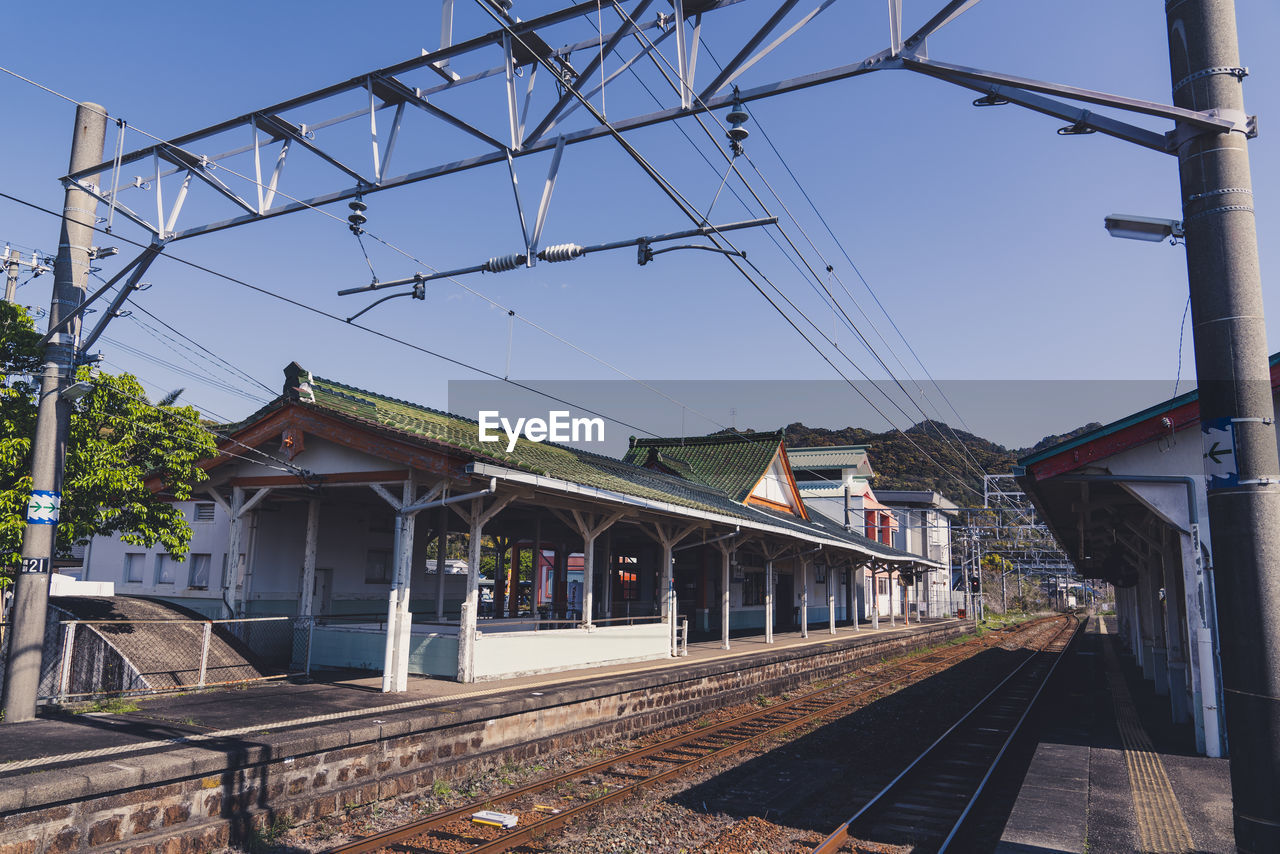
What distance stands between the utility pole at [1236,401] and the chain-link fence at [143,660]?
36.6 feet

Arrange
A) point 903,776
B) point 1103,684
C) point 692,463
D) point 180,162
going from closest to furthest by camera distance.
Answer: point 180,162
point 903,776
point 1103,684
point 692,463

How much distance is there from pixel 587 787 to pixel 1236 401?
27.2ft

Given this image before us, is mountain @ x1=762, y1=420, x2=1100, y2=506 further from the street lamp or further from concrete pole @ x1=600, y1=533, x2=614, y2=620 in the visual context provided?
the street lamp

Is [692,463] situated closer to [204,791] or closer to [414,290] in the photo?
[414,290]

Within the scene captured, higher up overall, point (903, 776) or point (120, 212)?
point (120, 212)

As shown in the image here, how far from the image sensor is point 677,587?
28.4 m

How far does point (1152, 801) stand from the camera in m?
7.08

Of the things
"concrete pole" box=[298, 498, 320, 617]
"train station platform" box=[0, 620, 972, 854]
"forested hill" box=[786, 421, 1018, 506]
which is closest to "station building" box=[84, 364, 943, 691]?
"concrete pole" box=[298, 498, 320, 617]

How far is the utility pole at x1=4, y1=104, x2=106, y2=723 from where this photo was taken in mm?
8875

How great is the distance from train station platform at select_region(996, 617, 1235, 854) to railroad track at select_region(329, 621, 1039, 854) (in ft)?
14.1

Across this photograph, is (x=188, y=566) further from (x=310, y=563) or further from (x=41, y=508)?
(x=41, y=508)

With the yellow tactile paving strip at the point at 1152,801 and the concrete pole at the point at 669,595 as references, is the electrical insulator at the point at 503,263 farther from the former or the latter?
the concrete pole at the point at 669,595

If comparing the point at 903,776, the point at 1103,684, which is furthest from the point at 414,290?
the point at 1103,684

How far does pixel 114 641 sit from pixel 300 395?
4494 mm
